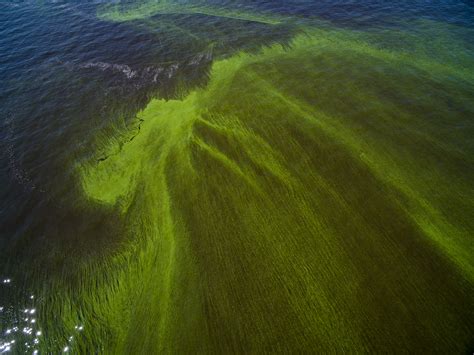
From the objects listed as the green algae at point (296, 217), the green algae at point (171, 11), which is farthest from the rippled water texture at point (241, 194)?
the green algae at point (171, 11)

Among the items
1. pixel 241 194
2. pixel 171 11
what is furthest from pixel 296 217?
pixel 171 11

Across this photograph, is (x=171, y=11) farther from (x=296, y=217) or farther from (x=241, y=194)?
(x=296, y=217)

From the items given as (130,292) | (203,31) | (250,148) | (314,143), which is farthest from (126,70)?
(130,292)

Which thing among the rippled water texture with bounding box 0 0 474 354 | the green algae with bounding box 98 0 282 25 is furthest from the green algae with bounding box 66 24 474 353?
the green algae with bounding box 98 0 282 25

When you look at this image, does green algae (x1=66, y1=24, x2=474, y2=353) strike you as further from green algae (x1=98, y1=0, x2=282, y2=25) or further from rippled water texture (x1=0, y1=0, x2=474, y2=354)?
green algae (x1=98, y1=0, x2=282, y2=25)

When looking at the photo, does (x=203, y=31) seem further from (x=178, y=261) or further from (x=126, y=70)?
(x=178, y=261)
